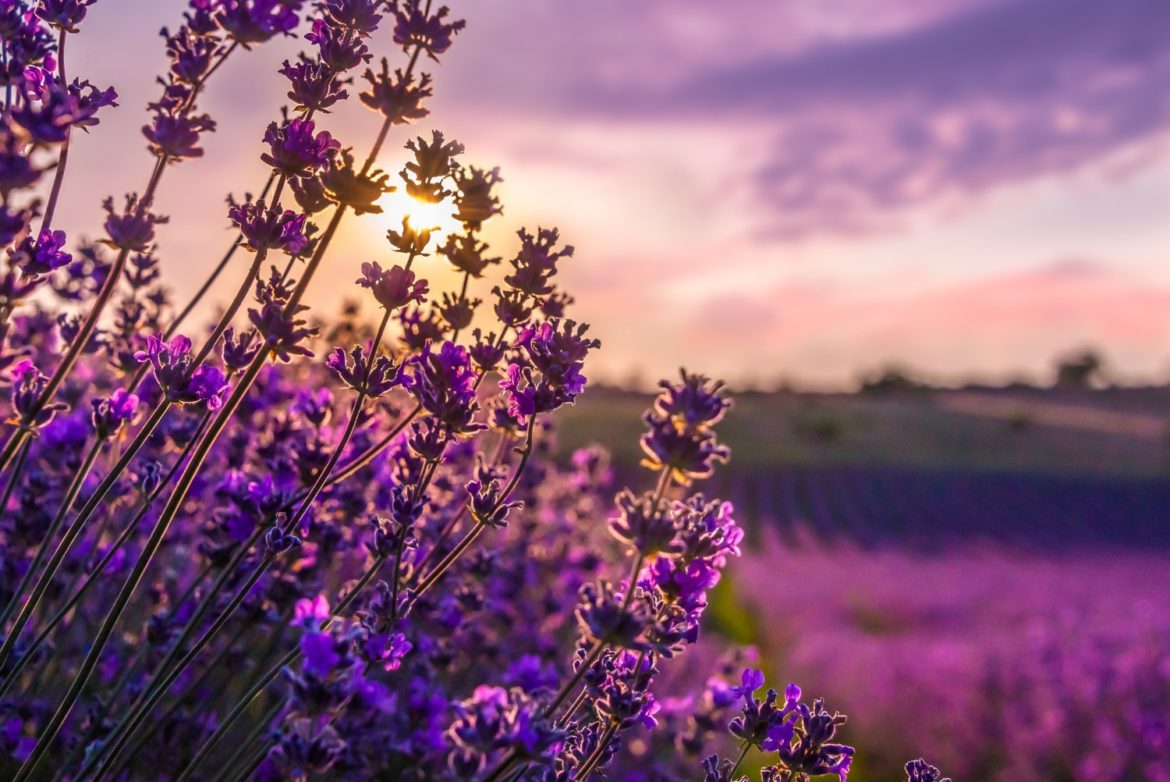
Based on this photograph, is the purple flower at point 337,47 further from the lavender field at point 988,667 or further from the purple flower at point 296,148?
the lavender field at point 988,667

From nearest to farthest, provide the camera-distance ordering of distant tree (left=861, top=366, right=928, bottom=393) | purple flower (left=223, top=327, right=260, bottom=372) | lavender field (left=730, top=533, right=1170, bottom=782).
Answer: purple flower (left=223, top=327, right=260, bottom=372), lavender field (left=730, top=533, right=1170, bottom=782), distant tree (left=861, top=366, right=928, bottom=393)

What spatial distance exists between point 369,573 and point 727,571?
16.6m

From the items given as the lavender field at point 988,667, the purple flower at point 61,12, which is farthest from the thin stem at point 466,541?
the lavender field at point 988,667

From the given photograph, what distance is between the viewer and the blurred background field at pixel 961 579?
6.68 m

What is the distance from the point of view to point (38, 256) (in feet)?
6.16

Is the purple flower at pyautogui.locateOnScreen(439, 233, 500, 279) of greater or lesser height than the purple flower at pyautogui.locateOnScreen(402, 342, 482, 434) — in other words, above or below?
above

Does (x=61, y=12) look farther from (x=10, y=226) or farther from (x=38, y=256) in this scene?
(x=10, y=226)

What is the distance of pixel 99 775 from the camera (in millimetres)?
1706

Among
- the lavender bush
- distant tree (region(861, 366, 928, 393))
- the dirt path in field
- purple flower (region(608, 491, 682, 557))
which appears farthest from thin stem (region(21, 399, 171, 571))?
distant tree (region(861, 366, 928, 393))

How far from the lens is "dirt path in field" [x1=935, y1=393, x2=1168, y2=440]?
4566cm

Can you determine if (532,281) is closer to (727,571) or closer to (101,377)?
(101,377)

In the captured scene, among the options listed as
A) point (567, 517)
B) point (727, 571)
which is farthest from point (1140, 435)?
point (567, 517)

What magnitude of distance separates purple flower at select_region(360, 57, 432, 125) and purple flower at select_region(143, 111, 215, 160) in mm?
367

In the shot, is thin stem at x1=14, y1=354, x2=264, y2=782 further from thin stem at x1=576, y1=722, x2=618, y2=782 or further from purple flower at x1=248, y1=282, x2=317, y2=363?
thin stem at x1=576, y1=722, x2=618, y2=782
